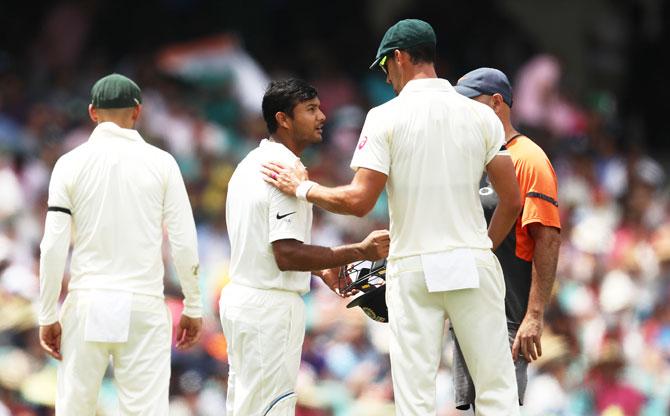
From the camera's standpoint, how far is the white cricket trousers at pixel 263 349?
7.41 metres

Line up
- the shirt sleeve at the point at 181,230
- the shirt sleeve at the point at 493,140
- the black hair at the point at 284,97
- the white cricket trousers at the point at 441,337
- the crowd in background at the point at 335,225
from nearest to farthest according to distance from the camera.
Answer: the white cricket trousers at the point at 441,337, the shirt sleeve at the point at 493,140, the black hair at the point at 284,97, the shirt sleeve at the point at 181,230, the crowd in background at the point at 335,225

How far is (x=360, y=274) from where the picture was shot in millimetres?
7848

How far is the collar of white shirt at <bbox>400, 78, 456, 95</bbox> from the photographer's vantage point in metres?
7.09

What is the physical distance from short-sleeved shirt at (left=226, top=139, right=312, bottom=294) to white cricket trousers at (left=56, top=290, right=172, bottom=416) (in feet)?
2.14

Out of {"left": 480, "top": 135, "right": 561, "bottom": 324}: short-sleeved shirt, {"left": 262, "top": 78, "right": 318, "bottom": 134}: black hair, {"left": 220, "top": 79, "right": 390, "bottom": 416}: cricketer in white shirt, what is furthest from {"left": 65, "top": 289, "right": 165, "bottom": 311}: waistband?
{"left": 480, "top": 135, "right": 561, "bottom": 324}: short-sleeved shirt

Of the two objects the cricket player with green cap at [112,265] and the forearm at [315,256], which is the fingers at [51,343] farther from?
the forearm at [315,256]

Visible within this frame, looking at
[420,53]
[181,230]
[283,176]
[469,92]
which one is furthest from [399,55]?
[181,230]

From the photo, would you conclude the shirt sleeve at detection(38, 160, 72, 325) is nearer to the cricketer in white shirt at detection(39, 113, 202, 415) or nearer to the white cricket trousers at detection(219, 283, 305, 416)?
the cricketer in white shirt at detection(39, 113, 202, 415)

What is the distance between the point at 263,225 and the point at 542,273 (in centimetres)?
142

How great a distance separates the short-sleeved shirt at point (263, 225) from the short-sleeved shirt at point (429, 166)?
630 mm

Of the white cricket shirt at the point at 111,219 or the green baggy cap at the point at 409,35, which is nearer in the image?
the green baggy cap at the point at 409,35

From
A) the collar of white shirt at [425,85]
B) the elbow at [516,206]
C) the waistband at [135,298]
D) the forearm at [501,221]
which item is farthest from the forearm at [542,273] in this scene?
the waistband at [135,298]

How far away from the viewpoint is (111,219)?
26.0 feet

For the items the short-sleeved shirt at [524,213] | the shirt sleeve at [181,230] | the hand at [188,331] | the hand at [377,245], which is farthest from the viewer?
the hand at [188,331]
